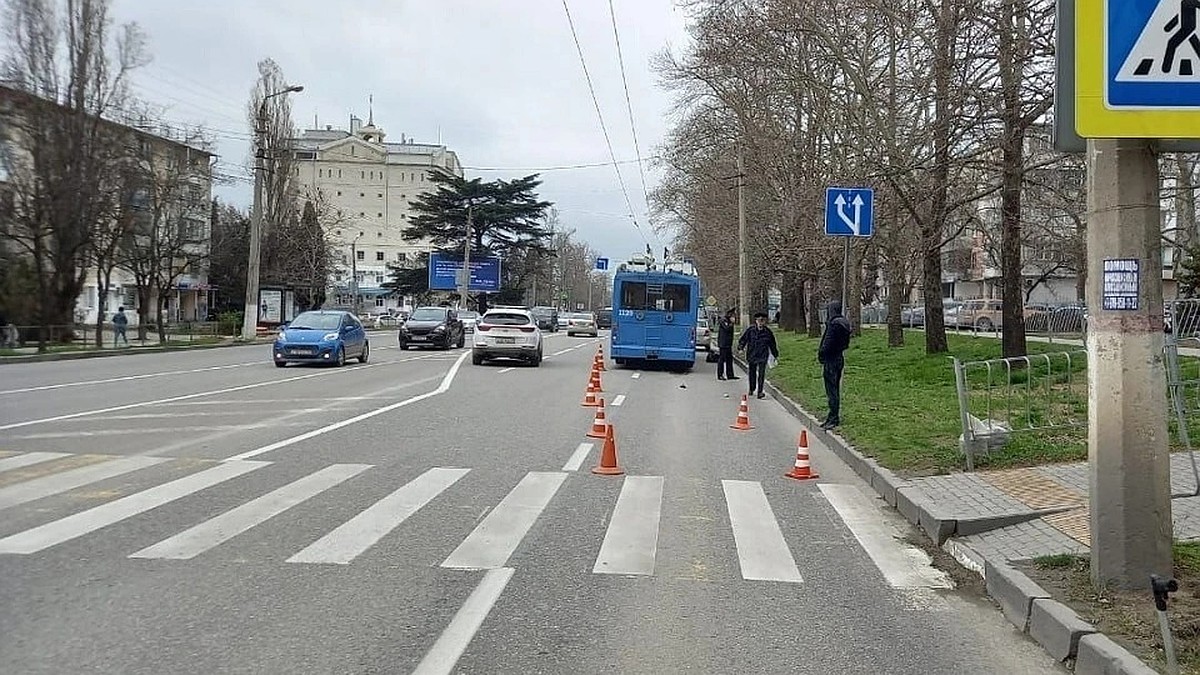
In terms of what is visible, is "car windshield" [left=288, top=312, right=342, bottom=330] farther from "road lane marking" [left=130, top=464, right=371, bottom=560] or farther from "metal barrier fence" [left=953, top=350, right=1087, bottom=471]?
"metal barrier fence" [left=953, top=350, right=1087, bottom=471]

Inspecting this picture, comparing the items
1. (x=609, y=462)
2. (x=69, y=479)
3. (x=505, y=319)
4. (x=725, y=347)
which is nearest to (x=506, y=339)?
(x=505, y=319)

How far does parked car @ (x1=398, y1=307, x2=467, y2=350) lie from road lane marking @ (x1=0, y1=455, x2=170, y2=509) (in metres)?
29.5

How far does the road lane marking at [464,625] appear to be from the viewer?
5.25 metres

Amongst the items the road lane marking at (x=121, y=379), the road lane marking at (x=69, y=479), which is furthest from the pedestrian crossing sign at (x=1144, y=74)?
the road lane marking at (x=121, y=379)

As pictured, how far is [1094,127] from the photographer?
20.5 feet

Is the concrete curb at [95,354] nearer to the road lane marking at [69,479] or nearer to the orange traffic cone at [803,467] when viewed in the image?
the road lane marking at [69,479]

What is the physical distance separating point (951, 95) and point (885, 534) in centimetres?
1334

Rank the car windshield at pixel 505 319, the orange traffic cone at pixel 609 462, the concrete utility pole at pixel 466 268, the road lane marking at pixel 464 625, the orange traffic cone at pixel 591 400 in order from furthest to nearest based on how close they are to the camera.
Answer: the concrete utility pole at pixel 466 268
the car windshield at pixel 505 319
the orange traffic cone at pixel 591 400
the orange traffic cone at pixel 609 462
the road lane marking at pixel 464 625

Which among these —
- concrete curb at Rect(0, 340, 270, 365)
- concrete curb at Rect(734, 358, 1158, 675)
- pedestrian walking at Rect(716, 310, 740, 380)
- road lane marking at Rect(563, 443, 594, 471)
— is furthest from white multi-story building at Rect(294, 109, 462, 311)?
concrete curb at Rect(734, 358, 1158, 675)

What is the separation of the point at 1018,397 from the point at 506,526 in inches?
260

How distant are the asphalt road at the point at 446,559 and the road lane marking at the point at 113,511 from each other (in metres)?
0.03

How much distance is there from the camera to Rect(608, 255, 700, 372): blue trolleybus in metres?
30.8

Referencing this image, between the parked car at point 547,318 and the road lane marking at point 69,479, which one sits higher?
the parked car at point 547,318

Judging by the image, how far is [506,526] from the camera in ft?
28.1
